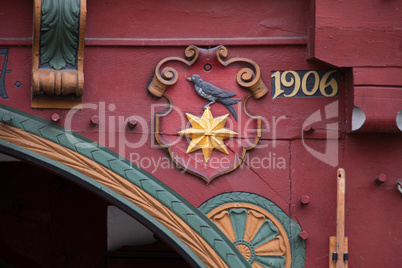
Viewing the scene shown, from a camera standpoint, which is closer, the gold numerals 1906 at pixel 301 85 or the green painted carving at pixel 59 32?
the green painted carving at pixel 59 32

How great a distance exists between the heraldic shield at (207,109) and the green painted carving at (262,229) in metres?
0.14

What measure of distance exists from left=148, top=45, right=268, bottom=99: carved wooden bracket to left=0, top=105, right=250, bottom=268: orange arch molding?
1.57ft

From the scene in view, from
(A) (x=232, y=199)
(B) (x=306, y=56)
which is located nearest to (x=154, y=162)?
(A) (x=232, y=199)

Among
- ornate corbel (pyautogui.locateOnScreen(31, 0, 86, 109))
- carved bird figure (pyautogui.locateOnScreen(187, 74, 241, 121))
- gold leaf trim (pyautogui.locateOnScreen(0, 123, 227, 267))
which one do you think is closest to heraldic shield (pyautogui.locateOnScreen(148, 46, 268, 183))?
carved bird figure (pyautogui.locateOnScreen(187, 74, 241, 121))

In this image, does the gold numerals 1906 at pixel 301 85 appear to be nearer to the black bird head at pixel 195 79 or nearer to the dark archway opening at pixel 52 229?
the black bird head at pixel 195 79

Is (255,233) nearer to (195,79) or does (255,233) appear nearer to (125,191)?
(125,191)

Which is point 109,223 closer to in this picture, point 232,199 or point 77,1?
point 232,199

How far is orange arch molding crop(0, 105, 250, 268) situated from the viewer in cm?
336

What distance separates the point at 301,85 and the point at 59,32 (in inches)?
49.3

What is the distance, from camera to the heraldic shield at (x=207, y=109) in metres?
3.46

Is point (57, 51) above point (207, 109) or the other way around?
above

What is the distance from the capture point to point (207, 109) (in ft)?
11.4

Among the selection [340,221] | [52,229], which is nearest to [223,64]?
[340,221]

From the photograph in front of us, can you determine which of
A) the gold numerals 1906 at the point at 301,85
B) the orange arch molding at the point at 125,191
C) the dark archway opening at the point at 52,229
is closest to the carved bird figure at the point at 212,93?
the gold numerals 1906 at the point at 301,85
